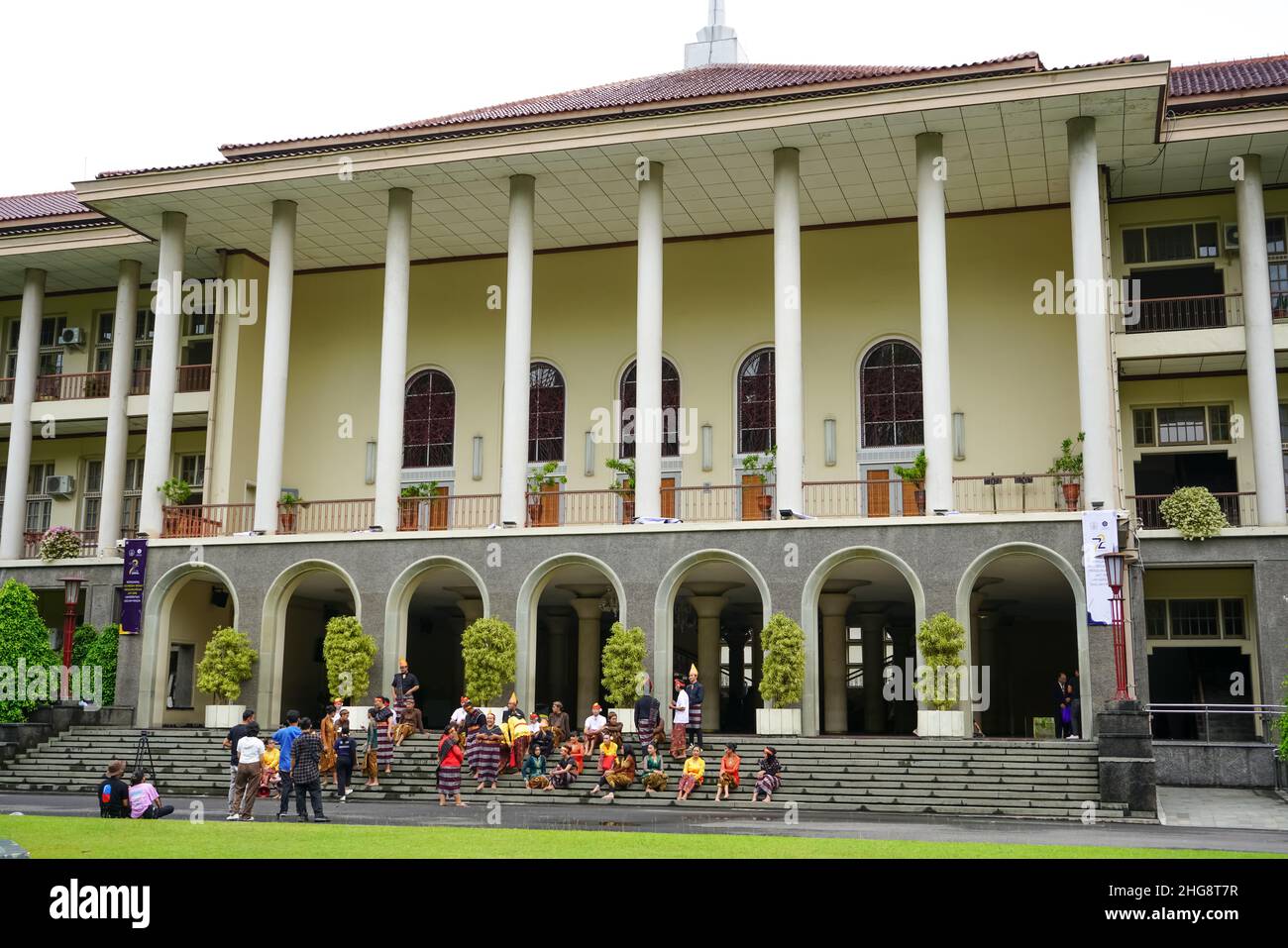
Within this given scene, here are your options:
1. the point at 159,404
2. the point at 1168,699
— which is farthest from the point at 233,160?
the point at 1168,699

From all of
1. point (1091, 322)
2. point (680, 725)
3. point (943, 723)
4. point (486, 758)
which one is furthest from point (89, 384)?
point (1091, 322)

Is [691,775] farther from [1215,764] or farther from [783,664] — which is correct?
[1215,764]

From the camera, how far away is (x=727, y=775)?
20672 mm

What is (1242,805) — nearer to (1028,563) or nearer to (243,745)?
(1028,563)

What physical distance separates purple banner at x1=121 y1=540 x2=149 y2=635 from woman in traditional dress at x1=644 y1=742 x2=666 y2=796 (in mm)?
12679

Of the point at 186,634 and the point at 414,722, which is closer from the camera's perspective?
the point at 414,722

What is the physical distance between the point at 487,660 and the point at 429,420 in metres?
9.54

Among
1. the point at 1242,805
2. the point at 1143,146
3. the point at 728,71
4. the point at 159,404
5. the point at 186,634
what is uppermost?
the point at 728,71

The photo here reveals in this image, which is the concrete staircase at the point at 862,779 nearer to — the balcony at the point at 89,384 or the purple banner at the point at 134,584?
the purple banner at the point at 134,584

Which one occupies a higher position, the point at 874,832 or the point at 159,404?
the point at 159,404

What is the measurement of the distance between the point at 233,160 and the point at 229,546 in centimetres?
811

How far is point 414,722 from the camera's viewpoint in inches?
986
